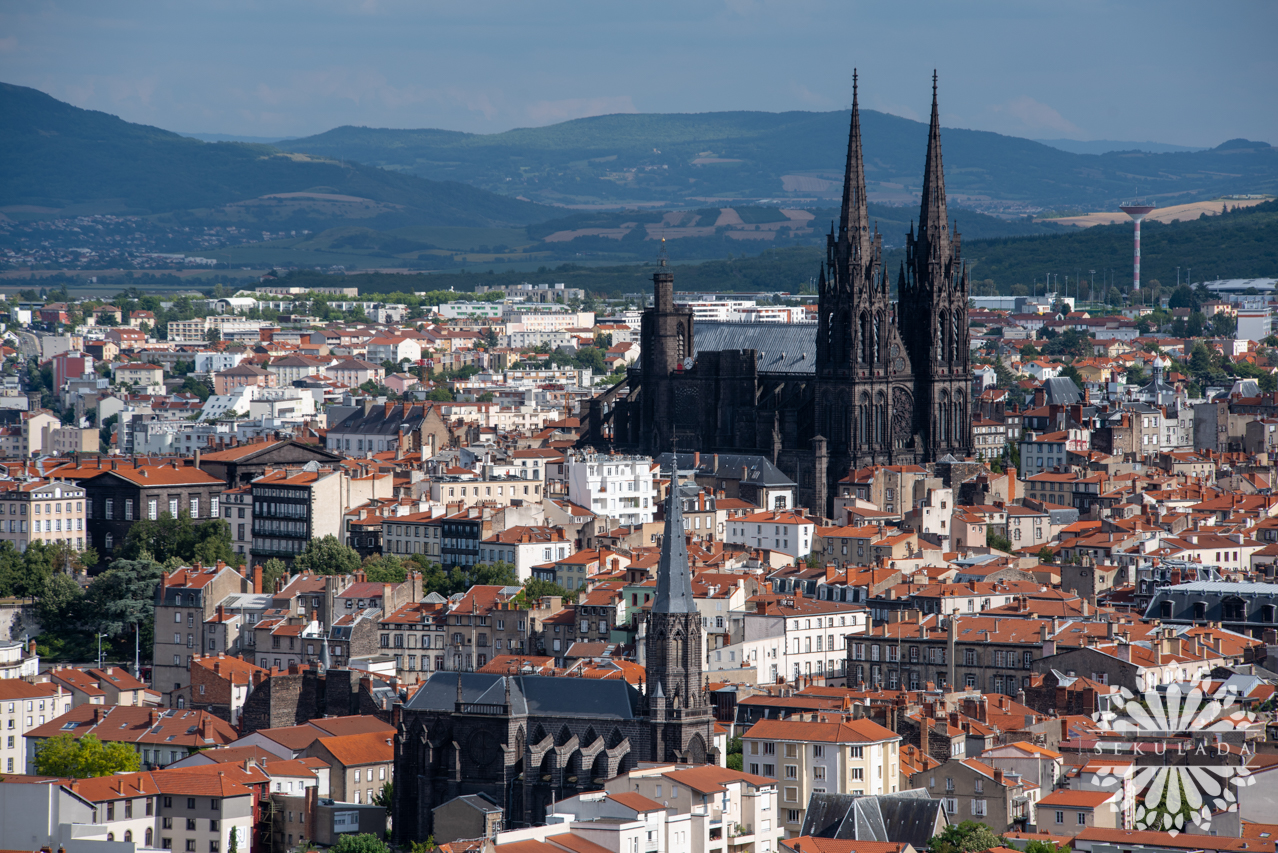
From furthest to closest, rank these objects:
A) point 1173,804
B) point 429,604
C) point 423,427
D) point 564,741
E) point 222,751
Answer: point 423,427
point 429,604
point 222,751
point 564,741
point 1173,804

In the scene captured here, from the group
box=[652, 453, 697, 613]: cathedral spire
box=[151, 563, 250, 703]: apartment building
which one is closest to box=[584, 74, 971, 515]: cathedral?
box=[151, 563, 250, 703]: apartment building

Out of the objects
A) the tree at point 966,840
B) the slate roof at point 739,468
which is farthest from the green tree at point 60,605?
the tree at point 966,840

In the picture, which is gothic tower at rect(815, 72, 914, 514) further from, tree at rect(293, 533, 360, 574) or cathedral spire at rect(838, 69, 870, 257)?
tree at rect(293, 533, 360, 574)

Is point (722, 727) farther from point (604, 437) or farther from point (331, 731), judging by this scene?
point (604, 437)

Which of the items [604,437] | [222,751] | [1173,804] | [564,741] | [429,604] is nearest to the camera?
[1173,804]

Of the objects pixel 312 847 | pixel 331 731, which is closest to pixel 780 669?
pixel 331 731

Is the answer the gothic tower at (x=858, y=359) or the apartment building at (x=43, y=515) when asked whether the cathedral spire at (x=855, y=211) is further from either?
the apartment building at (x=43, y=515)

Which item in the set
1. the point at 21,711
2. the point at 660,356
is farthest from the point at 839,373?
the point at 21,711
